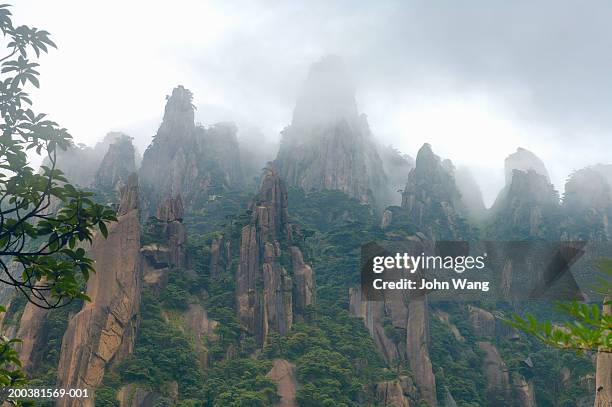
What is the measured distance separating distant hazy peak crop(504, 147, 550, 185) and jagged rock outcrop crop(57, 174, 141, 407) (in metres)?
83.8

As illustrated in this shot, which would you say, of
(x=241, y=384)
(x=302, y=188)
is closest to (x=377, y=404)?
(x=241, y=384)

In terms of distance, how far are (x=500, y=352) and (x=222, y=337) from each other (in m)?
26.7

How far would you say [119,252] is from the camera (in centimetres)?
4972

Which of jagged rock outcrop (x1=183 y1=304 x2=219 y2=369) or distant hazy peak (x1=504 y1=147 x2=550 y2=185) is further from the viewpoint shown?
distant hazy peak (x1=504 y1=147 x2=550 y2=185)

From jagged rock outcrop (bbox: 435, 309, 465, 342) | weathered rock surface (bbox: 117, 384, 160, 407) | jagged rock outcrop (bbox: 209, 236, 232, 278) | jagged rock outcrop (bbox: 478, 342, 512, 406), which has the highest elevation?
jagged rock outcrop (bbox: 209, 236, 232, 278)

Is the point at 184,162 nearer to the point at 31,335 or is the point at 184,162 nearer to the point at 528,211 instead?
the point at 528,211

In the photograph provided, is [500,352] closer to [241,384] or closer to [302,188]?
[241,384]

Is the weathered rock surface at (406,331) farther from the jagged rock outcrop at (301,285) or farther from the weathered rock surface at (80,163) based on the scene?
the weathered rock surface at (80,163)

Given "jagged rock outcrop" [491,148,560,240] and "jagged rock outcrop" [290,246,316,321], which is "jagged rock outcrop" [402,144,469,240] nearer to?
"jagged rock outcrop" [491,148,560,240]

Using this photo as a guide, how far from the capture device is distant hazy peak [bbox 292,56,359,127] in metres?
110

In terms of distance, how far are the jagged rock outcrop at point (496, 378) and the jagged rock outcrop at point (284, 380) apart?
19.1m

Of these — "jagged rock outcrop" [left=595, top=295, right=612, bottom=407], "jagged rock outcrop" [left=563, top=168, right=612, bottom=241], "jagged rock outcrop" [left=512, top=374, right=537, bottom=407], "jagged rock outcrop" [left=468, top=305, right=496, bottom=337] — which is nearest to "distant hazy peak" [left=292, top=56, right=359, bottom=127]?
"jagged rock outcrop" [left=563, top=168, right=612, bottom=241]

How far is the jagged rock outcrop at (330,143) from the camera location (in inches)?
3986

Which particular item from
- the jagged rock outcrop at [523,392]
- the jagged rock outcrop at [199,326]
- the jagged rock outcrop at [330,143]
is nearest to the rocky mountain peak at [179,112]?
the jagged rock outcrop at [330,143]
